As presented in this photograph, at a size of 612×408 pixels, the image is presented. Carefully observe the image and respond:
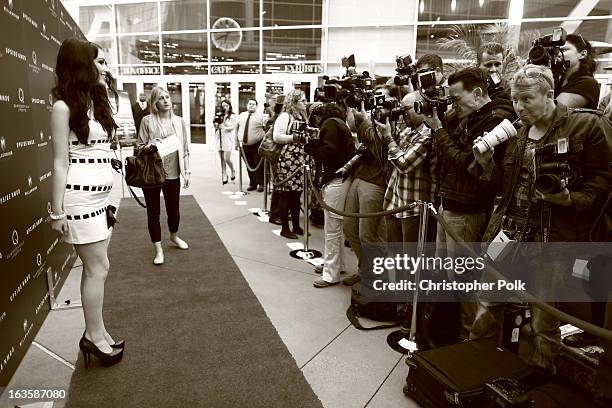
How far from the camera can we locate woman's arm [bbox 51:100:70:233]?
2086mm

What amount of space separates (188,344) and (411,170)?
1.83 meters

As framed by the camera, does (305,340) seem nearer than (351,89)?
Yes

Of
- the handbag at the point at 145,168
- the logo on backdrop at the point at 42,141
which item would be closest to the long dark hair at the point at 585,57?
the handbag at the point at 145,168

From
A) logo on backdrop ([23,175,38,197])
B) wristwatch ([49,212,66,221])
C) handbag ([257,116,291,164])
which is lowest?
wristwatch ([49,212,66,221])

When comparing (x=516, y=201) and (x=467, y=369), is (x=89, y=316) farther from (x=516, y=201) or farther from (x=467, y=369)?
(x=516, y=201)

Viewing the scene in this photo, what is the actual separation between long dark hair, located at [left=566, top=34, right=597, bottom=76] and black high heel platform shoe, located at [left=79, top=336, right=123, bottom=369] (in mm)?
3324

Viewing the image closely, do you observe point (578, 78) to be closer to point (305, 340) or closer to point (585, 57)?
point (585, 57)

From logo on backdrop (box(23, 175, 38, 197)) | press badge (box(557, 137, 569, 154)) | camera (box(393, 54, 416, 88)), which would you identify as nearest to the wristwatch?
logo on backdrop (box(23, 175, 38, 197))

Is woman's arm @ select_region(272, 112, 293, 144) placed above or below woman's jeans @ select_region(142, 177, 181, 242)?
above

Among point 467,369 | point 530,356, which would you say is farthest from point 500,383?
point 530,356

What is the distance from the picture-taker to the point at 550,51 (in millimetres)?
2377

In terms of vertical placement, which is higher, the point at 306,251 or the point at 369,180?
the point at 369,180

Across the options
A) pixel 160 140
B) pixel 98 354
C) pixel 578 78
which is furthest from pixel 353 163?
pixel 98 354

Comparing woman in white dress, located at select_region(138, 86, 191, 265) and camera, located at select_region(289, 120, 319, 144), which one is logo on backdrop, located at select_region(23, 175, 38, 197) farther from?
camera, located at select_region(289, 120, 319, 144)
